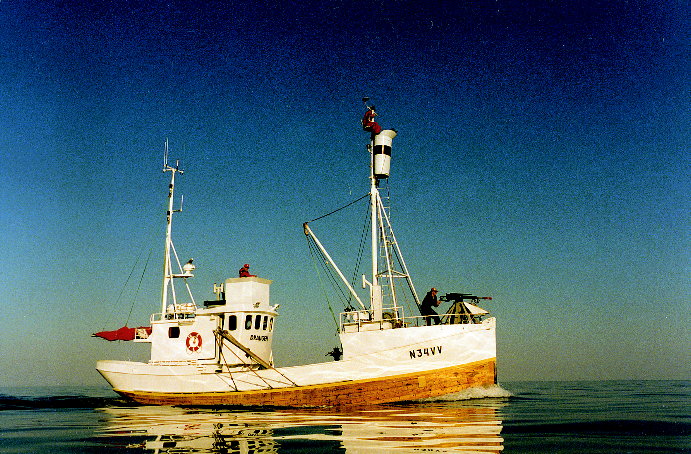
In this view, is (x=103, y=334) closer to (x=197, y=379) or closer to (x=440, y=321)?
(x=197, y=379)

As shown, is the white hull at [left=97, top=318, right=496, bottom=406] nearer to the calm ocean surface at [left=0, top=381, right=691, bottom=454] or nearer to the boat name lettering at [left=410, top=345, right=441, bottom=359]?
the boat name lettering at [left=410, top=345, right=441, bottom=359]

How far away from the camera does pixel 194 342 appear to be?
3017cm

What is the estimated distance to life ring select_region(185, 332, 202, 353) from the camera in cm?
3003

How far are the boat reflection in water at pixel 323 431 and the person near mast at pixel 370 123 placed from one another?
51.4 ft

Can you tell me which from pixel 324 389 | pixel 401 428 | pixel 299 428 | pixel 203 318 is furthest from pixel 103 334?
pixel 401 428

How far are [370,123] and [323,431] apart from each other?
19.1m

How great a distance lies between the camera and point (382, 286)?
1095 inches

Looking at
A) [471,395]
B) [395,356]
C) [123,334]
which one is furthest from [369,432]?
[123,334]

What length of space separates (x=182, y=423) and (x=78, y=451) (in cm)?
622

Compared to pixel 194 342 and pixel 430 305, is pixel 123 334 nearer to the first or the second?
pixel 194 342

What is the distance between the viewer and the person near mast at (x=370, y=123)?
30.3 m

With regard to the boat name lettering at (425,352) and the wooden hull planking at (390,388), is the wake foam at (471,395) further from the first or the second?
the boat name lettering at (425,352)

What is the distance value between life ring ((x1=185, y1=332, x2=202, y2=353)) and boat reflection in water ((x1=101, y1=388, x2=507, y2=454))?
6.78 meters

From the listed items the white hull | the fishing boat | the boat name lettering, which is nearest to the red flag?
the fishing boat
